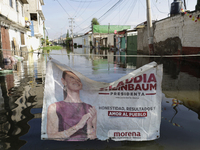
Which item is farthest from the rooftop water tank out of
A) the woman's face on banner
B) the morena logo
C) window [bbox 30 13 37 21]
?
window [bbox 30 13 37 21]

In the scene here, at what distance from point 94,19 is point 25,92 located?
8199cm

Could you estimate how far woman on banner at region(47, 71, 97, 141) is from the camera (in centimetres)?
240

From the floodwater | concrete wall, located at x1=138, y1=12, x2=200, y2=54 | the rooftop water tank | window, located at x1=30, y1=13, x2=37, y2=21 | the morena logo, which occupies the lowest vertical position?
the floodwater

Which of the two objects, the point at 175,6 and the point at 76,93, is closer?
the point at 76,93

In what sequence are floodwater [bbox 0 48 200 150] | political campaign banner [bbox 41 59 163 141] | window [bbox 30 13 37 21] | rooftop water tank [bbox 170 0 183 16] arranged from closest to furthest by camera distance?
political campaign banner [bbox 41 59 163 141] → floodwater [bbox 0 48 200 150] → rooftop water tank [bbox 170 0 183 16] → window [bbox 30 13 37 21]

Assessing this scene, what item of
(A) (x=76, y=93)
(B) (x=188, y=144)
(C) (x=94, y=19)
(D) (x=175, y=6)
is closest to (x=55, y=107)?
(A) (x=76, y=93)

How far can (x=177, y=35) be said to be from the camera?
45.5 ft

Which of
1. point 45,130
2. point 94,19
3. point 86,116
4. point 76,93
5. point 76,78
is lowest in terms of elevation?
point 45,130

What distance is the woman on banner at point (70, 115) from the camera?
2398 mm

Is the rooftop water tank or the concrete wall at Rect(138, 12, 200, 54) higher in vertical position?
the rooftop water tank

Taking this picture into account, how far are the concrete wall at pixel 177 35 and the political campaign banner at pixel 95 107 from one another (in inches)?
404

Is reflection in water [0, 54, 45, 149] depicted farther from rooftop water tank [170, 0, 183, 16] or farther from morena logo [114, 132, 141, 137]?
rooftop water tank [170, 0, 183, 16]

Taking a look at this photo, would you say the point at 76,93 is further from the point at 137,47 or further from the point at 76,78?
the point at 137,47

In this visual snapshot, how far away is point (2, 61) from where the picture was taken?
1039 centimetres
